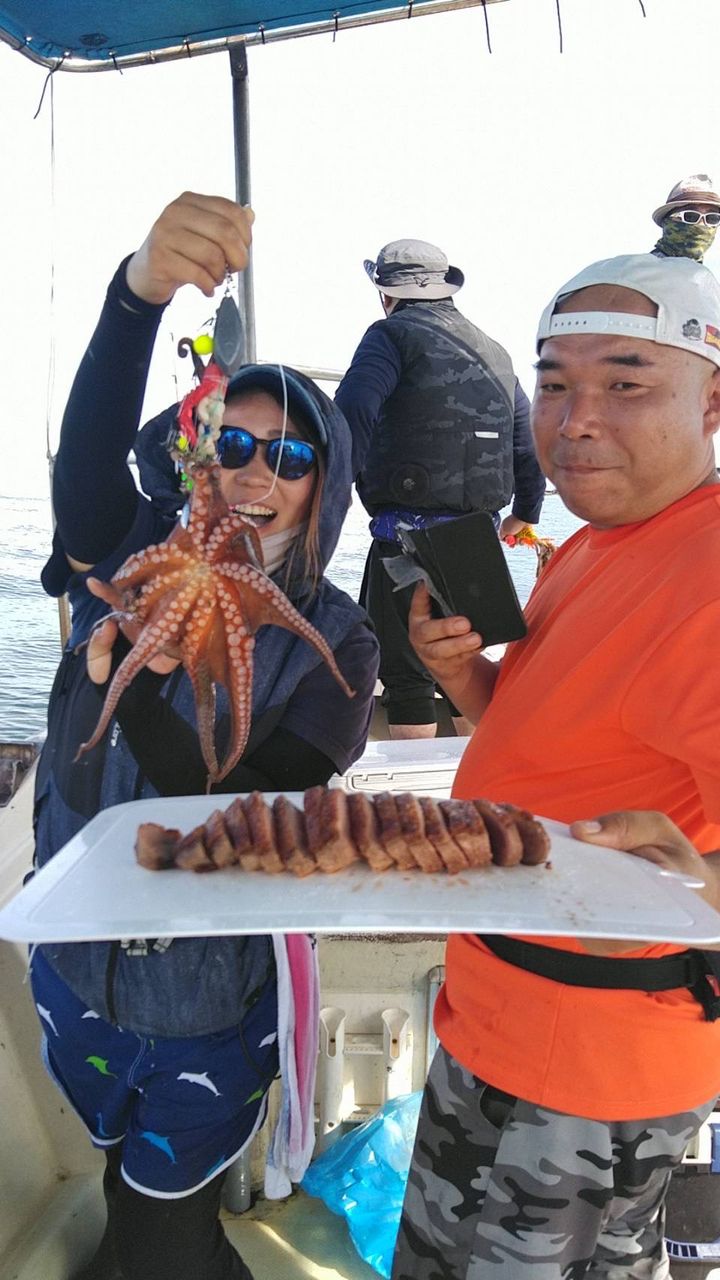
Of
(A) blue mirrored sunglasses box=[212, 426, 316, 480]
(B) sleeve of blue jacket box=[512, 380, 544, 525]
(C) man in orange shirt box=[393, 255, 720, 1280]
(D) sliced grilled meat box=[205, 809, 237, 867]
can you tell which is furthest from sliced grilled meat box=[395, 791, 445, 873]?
(B) sleeve of blue jacket box=[512, 380, 544, 525]

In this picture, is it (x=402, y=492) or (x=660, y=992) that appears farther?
(x=402, y=492)

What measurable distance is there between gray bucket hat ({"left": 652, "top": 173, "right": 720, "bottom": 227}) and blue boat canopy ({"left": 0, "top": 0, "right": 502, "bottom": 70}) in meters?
2.72

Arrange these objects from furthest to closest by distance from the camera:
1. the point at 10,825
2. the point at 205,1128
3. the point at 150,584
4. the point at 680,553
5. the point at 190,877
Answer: the point at 10,825 → the point at 205,1128 → the point at 680,553 → the point at 190,877 → the point at 150,584

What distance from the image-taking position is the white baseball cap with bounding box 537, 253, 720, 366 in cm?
205

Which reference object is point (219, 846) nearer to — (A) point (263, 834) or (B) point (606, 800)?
(A) point (263, 834)

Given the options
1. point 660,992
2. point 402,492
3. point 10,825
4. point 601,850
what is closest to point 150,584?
point 601,850

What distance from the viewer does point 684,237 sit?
579 cm

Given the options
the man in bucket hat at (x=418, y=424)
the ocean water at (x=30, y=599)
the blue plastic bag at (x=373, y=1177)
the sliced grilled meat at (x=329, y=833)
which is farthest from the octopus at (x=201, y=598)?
the ocean water at (x=30, y=599)

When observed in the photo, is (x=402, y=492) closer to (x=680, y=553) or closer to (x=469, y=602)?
(x=469, y=602)

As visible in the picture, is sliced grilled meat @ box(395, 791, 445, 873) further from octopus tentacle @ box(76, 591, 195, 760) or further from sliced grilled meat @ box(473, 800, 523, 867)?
octopus tentacle @ box(76, 591, 195, 760)

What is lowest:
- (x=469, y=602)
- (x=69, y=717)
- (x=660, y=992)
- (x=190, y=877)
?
(x=660, y=992)

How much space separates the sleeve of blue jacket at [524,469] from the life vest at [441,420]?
47 centimetres

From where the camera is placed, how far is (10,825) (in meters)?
3.79

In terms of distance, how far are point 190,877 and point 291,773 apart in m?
0.60
